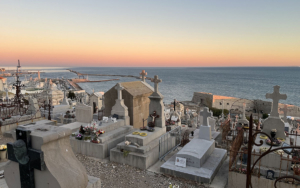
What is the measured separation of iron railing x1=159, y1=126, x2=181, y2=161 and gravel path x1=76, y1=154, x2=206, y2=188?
1.39 meters

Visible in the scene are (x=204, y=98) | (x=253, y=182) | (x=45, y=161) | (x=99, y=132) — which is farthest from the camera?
(x=204, y=98)

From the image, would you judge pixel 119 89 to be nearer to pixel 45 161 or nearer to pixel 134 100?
pixel 134 100

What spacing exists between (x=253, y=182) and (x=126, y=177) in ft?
12.2

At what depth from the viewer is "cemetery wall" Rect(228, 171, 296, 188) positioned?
18.5 feet

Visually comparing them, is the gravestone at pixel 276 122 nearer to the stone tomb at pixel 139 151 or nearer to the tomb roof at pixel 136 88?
the stone tomb at pixel 139 151

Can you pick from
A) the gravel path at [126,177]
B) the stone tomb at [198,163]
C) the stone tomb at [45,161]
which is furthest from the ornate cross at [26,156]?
the stone tomb at [198,163]

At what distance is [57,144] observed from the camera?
305 cm

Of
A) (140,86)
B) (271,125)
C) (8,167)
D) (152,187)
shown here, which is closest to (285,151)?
(271,125)

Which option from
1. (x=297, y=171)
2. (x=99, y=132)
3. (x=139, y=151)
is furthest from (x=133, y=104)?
(x=297, y=171)

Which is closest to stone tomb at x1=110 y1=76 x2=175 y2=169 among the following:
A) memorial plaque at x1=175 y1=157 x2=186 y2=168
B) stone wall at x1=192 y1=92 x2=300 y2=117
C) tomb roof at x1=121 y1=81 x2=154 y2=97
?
memorial plaque at x1=175 y1=157 x2=186 y2=168

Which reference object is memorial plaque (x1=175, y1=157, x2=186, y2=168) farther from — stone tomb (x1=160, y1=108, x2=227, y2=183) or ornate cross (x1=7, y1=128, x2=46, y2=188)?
ornate cross (x1=7, y1=128, x2=46, y2=188)

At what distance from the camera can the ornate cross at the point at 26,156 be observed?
2.88 m

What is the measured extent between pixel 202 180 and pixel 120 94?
6.08 metres

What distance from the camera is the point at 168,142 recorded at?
360 inches
